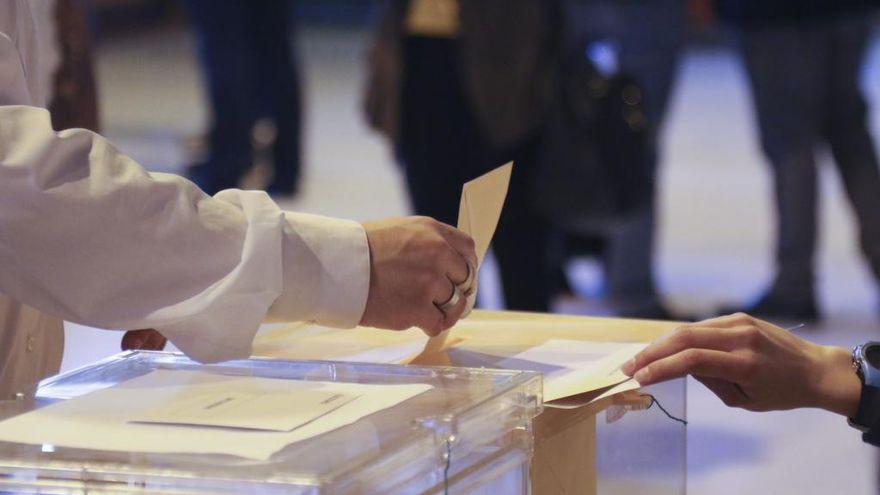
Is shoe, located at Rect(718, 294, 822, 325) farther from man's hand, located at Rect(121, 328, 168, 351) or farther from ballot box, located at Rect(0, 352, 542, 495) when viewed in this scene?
ballot box, located at Rect(0, 352, 542, 495)

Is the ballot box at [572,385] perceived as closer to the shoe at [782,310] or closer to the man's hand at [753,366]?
the man's hand at [753,366]

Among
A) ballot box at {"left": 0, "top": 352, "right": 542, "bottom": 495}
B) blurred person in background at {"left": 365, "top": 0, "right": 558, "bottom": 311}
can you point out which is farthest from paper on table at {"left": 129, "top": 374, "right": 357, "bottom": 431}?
blurred person in background at {"left": 365, "top": 0, "right": 558, "bottom": 311}

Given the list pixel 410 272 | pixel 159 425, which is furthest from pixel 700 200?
pixel 159 425

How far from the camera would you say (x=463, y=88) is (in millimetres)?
3107

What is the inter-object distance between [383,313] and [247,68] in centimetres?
427

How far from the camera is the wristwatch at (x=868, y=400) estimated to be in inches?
52.5

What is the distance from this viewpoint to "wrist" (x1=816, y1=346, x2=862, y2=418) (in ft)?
4.31

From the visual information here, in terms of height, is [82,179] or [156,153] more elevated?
[82,179]

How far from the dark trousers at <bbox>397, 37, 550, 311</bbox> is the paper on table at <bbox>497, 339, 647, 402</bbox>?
1776 millimetres

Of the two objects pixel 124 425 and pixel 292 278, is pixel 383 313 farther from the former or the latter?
pixel 124 425

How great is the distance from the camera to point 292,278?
113 cm

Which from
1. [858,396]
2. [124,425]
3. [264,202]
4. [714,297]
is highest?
[264,202]

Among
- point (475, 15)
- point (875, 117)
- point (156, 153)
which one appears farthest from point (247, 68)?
point (875, 117)

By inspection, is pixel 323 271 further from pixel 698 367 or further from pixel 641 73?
pixel 641 73
